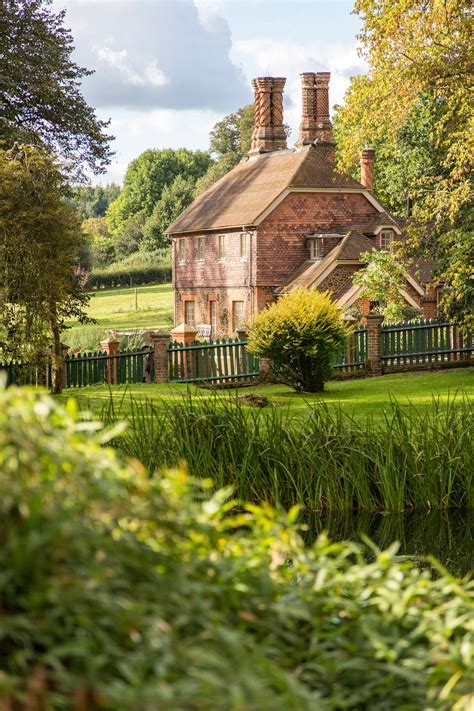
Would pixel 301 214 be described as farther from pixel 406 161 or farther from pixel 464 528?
pixel 464 528

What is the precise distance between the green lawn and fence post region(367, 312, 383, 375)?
54 cm

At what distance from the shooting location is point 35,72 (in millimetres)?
27672

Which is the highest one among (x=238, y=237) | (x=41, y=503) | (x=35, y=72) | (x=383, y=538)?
(x=35, y=72)

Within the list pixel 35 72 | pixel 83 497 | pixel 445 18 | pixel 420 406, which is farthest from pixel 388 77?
pixel 83 497

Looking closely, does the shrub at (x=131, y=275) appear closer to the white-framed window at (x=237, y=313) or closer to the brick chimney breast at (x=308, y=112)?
the white-framed window at (x=237, y=313)

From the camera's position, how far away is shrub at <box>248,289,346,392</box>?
2098 cm

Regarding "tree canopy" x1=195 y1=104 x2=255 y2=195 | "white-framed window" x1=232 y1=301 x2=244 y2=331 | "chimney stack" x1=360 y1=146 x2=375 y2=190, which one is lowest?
"white-framed window" x1=232 y1=301 x2=244 y2=331

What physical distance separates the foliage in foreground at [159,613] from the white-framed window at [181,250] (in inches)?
1785

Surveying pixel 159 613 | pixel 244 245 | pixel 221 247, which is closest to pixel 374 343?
pixel 244 245

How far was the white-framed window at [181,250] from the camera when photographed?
1909 inches

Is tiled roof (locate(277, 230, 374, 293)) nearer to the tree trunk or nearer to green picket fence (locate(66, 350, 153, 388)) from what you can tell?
green picket fence (locate(66, 350, 153, 388))

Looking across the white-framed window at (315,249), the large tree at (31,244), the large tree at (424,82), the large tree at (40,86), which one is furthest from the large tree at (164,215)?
the large tree at (31,244)

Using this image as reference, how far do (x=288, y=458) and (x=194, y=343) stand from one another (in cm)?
1694

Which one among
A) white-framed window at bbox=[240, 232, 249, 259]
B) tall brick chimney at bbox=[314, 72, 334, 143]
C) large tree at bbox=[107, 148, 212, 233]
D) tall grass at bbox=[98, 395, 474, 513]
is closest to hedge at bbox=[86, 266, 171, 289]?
large tree at bbox=[107, 148, 212, 233]
